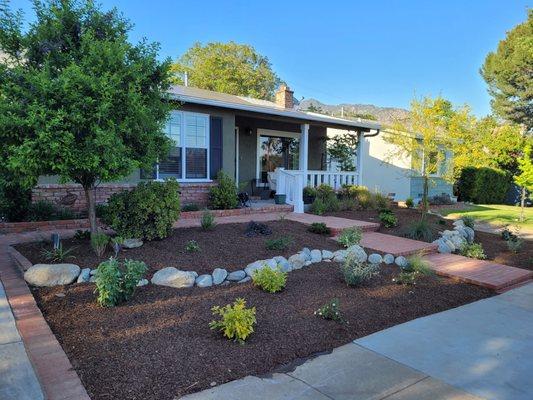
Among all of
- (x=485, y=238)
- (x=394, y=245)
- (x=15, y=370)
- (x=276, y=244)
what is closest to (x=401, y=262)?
(x=394, y=245)

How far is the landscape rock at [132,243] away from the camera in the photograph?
5805mm

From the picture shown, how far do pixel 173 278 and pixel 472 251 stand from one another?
616 cm

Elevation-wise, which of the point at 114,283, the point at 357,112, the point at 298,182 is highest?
the point at 357,112

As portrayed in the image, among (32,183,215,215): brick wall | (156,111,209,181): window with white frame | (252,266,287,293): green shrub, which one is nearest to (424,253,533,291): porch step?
(252,266,287,293): green shrub

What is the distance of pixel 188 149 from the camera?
34.1 feet

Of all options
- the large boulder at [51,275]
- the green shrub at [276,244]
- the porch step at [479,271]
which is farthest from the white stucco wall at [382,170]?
Result: the large boulder at [51,275]

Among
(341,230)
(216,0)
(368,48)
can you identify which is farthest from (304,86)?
(341,230)

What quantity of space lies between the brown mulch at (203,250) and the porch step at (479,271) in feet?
6.26

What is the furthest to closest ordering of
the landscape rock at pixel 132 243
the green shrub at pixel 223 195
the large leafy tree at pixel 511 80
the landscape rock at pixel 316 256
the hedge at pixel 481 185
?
the large leafy tree at pixel 511 80 → the hedge at pixel 481 185 → the green shrub at pixel 223 195 → the landscape rock at pixel 316 256 → the landscape rock at pixel 132 243

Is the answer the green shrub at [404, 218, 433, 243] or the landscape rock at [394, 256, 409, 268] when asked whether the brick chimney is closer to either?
the green shrub at [404, 218, 433, 243]

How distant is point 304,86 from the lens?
151 ft

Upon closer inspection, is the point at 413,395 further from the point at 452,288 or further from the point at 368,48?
the point at 368,48

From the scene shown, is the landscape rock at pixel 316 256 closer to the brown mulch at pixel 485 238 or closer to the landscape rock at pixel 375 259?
the landscape rock at pixel 375 259

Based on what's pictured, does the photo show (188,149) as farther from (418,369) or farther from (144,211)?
(418,369)
